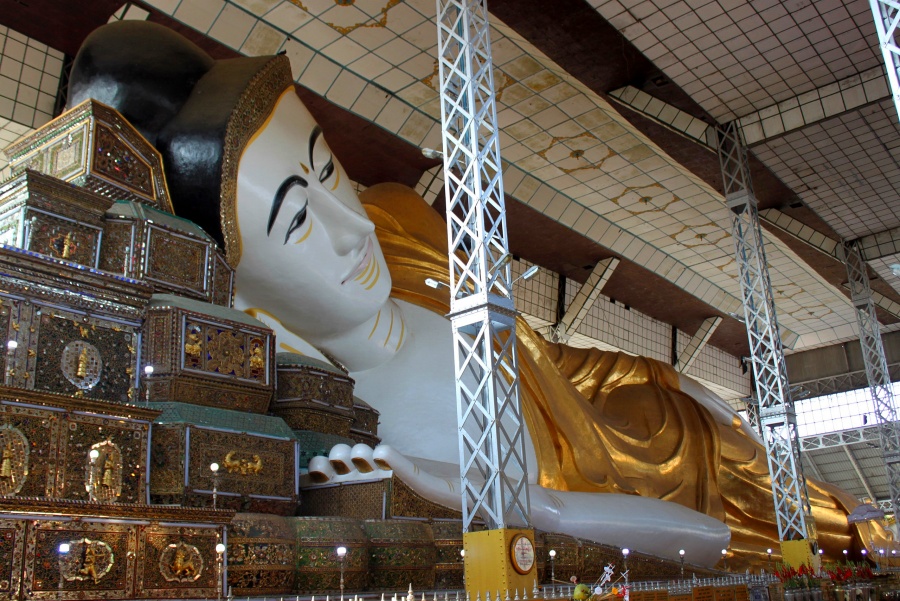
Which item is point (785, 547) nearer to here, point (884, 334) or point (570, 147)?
point (570, 147)

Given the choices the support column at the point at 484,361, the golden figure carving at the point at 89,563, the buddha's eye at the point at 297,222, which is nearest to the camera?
the golden figure carving at the point at 89,563

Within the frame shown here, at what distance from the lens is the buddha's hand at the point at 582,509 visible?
5625mm

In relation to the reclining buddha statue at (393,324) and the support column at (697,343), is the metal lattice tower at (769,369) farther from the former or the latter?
the support column at (697,343)

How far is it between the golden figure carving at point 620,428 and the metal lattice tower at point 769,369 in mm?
329

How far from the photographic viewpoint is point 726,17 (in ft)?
32.8

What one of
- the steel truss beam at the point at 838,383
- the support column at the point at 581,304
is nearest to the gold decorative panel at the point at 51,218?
the support column at the point at 581,304

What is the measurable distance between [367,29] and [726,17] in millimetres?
4059

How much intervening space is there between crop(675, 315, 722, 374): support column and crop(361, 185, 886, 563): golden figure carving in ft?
31.2

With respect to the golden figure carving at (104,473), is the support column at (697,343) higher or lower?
higher

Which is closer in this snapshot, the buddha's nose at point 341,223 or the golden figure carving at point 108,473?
the golden figure carving at point 108,473

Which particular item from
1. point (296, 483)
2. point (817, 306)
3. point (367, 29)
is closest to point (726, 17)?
point (367, 29)

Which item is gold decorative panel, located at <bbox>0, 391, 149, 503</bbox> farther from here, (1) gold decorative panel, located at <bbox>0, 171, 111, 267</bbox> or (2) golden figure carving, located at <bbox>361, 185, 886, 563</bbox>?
(2) golden figure carving, located at <bbox>361, 185, 886, 563</bbox>

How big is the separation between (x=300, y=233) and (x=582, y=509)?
10.0ft

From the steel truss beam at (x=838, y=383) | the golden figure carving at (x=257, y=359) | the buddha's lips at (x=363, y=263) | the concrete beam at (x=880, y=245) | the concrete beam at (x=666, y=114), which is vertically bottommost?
the golden figure carving at (x=257, y=359)
